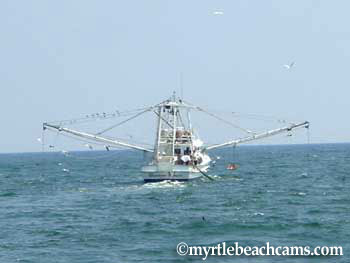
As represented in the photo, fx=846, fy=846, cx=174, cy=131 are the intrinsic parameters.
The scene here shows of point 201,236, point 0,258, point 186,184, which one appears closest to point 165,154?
point 186,184

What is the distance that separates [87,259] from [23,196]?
3709cm

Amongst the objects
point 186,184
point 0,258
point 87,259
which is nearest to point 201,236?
point 87,259

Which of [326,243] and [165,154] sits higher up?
[165,154]

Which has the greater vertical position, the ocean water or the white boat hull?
the white boat hull

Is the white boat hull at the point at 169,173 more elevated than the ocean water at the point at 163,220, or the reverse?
the white boat hull at the point at 169,173

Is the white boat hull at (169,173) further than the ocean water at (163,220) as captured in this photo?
Yes

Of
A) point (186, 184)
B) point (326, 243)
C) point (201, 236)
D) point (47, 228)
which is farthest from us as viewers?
point (186, 184)

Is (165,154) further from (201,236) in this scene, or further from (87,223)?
(201,236)

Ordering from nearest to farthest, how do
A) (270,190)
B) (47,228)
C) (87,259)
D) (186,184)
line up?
(87,259) < (47,228) < (270,190) < (186,184)

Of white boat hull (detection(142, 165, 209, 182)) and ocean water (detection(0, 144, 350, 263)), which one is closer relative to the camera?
ocean water (detection(0, 144, 350, 263))

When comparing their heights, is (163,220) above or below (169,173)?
below

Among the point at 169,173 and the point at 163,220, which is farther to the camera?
the point at 169,173

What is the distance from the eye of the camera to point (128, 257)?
131 feet

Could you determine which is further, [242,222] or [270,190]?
[270,190]
